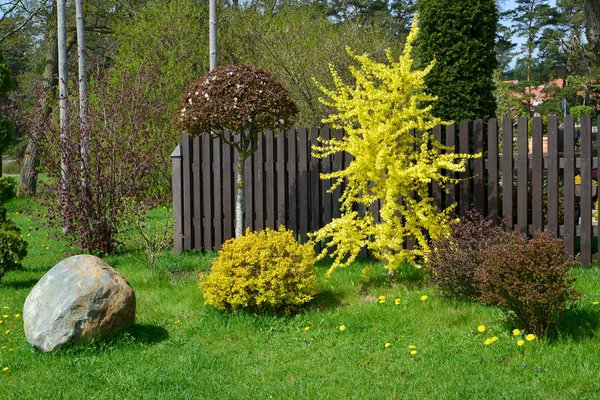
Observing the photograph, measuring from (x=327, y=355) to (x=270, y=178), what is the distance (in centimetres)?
381

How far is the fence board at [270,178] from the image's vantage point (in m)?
8.49

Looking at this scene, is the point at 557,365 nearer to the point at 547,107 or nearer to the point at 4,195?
the point at 4,195

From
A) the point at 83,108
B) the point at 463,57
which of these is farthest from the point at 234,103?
the point at 83,108

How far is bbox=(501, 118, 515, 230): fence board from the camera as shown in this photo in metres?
7.24

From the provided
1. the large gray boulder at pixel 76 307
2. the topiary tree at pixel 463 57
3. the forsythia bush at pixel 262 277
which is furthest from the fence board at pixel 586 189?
the large gray boulder at pixel 76 307

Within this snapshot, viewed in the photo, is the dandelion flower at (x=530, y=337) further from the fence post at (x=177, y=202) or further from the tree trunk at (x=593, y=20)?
the tree trunk at (x=593, y=20)

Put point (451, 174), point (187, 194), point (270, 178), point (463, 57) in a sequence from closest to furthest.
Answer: point (451, 174) < point (463, 57) < point (270, 178) < point (187, 194)

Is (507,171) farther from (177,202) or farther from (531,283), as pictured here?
(177,202)

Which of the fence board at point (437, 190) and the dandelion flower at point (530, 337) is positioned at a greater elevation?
the fence board at point (437, 190)

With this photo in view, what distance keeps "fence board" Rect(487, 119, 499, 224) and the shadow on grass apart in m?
2.15

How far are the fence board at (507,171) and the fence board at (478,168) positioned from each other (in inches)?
9.1

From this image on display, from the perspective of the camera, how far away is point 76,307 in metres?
5.30

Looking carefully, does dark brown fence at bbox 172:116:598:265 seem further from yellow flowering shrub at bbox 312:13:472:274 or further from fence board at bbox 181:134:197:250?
yellow flowering shrub at bbox 312:13:472:274

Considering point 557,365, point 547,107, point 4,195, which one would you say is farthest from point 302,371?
point 547,107
